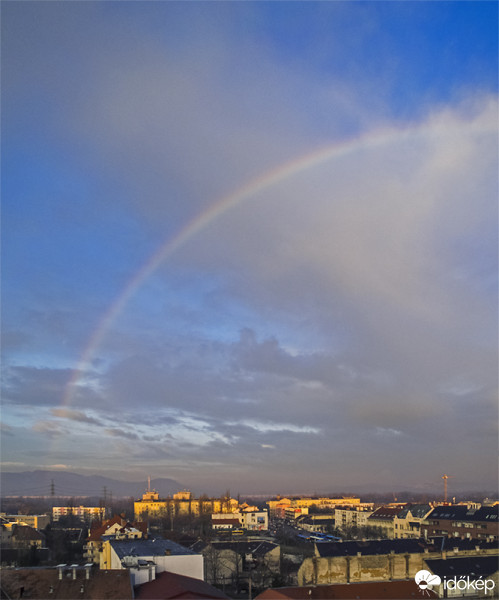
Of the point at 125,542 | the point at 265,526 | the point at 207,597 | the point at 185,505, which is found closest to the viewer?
the point at 207,597

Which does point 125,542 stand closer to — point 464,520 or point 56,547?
point 56,547

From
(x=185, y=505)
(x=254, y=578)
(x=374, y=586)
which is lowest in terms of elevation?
(x=185, y=505)

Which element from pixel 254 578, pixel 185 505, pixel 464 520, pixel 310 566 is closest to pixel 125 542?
pixel 254 578

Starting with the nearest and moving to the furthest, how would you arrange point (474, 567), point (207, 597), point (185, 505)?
point (207, 597)
point (474, 567)
point (185, 505)

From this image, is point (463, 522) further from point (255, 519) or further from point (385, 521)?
point (255, 519)

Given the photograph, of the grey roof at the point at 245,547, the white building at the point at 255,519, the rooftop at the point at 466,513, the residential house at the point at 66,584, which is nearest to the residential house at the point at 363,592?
the residential house at the point at 66,584

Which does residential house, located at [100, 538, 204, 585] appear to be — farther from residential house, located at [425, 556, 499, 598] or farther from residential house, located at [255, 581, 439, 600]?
residential house, located at [425, 556, 499, 598]
